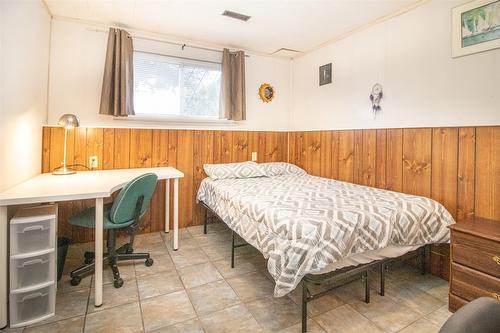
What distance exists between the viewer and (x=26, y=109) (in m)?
2.17

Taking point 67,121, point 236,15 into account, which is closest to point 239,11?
point 236,15

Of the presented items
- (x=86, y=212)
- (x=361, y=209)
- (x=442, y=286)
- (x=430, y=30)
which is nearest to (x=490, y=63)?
(x=430, y=30)

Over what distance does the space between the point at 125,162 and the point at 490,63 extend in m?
3.45

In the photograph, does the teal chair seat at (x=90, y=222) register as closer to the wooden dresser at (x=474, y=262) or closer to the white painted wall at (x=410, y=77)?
the wooden dresser at (x=474, y=262)

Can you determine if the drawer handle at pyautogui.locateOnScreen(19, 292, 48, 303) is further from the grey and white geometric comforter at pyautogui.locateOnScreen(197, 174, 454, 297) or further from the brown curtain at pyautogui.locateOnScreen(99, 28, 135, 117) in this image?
the brown curtain at pyautogui.locateOnScreen(99, 28, 135, 117)

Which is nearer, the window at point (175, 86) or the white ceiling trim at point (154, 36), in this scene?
the white ceiling trim at point (154, 36)

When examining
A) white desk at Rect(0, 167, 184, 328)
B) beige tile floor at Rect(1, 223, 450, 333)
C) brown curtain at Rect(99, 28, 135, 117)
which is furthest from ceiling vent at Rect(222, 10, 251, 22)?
beige tile floor at Rect(1, 223, 450, 333)

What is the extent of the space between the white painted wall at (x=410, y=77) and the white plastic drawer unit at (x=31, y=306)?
10.3 ft

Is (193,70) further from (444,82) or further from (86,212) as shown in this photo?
(444,82)

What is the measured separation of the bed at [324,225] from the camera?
1.52 meters

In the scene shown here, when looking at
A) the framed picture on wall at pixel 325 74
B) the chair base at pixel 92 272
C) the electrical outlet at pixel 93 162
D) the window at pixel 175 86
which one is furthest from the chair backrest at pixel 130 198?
the framed picture on wall at pixel 325 74

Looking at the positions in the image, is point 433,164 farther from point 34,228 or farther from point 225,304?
point 34,228

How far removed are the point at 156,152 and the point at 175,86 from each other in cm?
86

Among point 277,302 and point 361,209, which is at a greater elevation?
point 361,209
